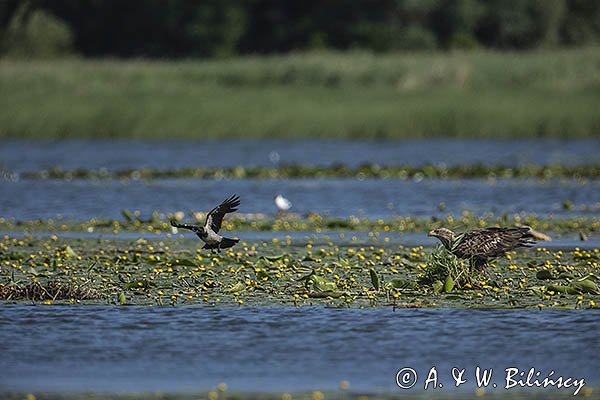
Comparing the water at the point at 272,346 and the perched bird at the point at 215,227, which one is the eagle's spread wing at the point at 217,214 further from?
the water at the point at 272,346

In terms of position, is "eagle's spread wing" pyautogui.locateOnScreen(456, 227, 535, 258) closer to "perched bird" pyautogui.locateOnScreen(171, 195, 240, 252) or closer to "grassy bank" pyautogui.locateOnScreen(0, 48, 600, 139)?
"perched bird" pyautogui.locateOnScreen(171, 195, 240, 252)

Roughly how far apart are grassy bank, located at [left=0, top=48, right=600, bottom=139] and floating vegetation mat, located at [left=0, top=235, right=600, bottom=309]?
79.9 feet

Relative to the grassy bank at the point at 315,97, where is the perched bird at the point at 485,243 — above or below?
below

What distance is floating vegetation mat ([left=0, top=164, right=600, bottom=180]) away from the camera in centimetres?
3061

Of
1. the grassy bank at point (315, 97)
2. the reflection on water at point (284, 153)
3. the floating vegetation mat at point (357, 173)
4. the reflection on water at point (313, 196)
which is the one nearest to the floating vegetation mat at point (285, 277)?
the reflection on water at point (313, 196)

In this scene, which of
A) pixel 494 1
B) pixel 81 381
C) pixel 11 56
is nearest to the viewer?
pixel 81 381

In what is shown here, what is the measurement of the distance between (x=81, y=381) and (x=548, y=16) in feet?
220

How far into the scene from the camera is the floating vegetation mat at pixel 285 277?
14.0 meters

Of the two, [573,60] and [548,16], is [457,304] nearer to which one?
[573,60]

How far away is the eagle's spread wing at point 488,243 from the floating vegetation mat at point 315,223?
19.5 ft

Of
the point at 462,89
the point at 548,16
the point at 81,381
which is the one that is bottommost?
the point at 81,381

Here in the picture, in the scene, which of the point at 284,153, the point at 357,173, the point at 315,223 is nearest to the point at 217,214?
the point at 315,223

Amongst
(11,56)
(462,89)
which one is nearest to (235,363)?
(462,89)

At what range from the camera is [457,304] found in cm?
1360
